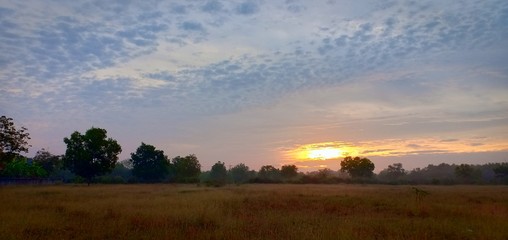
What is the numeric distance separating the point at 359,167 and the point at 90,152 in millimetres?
100106

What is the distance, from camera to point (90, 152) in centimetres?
6756

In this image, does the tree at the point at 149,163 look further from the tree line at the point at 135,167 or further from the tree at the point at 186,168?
the tree at the point at 186,168

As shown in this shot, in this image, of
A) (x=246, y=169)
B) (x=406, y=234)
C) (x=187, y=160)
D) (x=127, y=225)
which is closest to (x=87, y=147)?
(x=187, y=160)

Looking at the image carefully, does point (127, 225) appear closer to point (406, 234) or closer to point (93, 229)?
point (93, 229)

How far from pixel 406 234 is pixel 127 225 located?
34.8ft

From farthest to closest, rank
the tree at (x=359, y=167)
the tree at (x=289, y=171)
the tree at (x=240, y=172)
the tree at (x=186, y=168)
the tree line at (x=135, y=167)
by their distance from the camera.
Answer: the tree at (x=240, y=172), the tree at (x=289, y=171), the tree at (x=359, y=167), the tree at (x=186, y=168), the tree line at (x=135, y=167)

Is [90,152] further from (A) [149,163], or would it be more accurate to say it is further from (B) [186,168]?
(B) [186,168]

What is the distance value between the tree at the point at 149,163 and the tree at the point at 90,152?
27374 mm

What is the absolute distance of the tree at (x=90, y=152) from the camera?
221ft

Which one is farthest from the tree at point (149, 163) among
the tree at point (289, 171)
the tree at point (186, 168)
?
the tree at point (289, 171)

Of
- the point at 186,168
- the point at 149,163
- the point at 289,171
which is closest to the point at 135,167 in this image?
the point at 149,163

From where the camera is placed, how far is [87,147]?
67.9 m

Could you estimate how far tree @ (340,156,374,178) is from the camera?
138750 mm

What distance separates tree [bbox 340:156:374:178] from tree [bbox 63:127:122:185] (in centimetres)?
9618
